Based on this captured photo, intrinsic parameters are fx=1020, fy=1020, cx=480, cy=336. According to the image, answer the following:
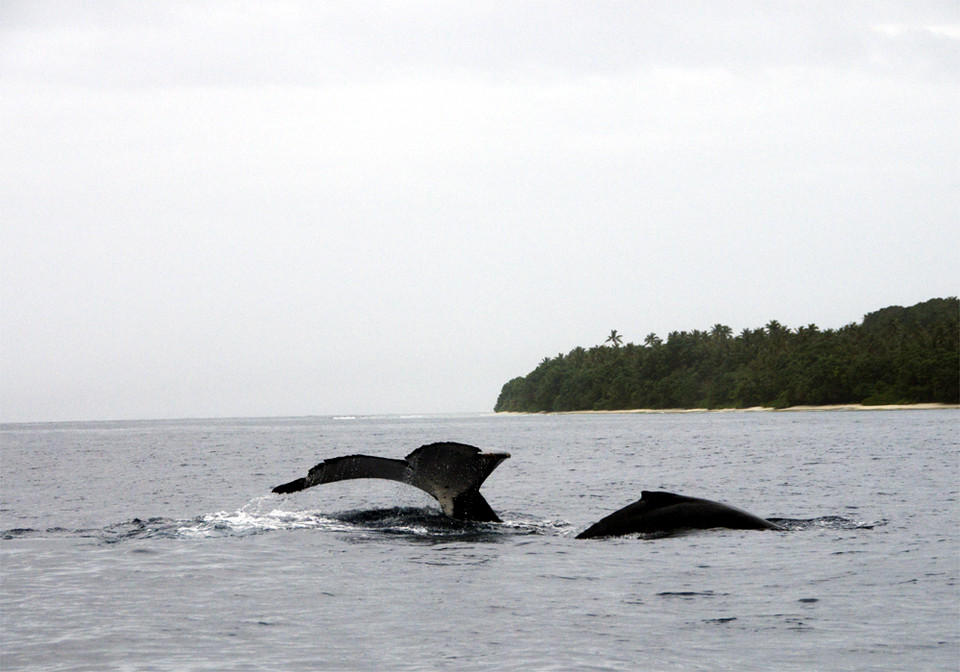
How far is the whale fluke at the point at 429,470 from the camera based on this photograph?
38.3ft

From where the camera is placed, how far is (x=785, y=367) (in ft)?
461

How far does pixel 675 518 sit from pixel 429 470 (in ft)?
13.5

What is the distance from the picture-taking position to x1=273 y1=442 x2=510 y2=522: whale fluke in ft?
38.3

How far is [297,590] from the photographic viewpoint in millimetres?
11039

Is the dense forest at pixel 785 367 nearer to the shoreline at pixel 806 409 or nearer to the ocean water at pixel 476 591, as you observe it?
the shoreline at pixel 806 409

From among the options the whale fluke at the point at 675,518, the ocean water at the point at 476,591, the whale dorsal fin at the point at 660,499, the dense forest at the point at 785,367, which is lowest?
the ocean water at the point at 476,591

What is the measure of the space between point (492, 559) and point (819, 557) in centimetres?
422

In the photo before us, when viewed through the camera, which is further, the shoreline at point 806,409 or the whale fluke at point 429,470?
the shoreline at point 806,409

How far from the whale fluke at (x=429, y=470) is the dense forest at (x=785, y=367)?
114 metres

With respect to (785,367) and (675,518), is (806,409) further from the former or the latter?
(675,518)

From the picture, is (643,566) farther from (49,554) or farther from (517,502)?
(517,502)

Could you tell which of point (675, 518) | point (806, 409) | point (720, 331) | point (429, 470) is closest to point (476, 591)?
point (429, 470)

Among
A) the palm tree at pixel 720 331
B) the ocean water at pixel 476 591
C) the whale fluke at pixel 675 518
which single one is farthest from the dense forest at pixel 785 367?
the whale fluke at pixel 675 518

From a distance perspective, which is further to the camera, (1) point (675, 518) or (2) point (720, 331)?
(2) point (720, 331)
